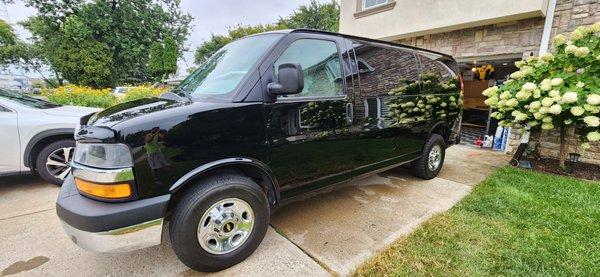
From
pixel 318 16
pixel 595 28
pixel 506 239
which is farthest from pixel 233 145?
pixel 318 16

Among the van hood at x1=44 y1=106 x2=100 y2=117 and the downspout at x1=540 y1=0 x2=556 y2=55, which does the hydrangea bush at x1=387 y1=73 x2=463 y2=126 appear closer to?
the downspout at x1=540 y1=0 x2=556 y2=55

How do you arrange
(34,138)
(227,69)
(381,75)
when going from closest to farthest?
1. (227,69)
2. (381,75)
3. (34,138)

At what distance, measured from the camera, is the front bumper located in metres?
1.72

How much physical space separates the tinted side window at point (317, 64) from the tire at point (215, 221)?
3.12ft

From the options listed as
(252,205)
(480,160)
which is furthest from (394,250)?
(480,160)

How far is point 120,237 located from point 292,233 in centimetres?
147

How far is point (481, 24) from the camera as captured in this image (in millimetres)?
→ 5969

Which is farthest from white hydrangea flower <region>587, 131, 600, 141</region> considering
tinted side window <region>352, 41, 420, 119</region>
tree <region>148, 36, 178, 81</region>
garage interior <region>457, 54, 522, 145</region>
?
tree <region>148, 36, 178, 81</region>

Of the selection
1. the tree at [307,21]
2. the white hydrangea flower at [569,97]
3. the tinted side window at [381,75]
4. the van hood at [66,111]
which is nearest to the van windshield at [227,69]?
the tinted side window at [381,75]

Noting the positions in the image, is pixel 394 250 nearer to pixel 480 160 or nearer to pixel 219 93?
pixel 219 93

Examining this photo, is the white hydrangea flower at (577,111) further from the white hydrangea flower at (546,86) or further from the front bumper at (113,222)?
the front bumper at (113,222)

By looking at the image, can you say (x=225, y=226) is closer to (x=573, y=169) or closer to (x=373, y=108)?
(x=373, y=108)

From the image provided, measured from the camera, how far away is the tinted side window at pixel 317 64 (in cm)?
248

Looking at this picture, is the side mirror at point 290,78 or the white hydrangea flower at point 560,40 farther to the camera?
the white hydrangea flower at point 560,40
